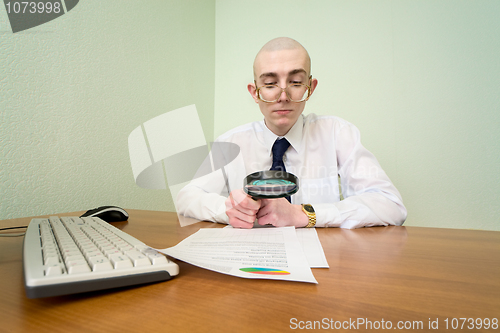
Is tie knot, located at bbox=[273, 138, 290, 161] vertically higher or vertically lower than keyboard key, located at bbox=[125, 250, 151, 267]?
higher

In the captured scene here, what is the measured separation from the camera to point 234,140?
1408 millimetres

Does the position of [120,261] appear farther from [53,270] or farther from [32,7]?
[32,7]

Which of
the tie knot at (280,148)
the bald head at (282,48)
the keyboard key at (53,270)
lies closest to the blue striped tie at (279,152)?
the tie knot at (280,148)

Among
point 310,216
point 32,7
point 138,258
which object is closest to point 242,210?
point 310,216

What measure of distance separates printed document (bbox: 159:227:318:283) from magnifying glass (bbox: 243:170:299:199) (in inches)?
4.2

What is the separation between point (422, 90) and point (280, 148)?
1.04m

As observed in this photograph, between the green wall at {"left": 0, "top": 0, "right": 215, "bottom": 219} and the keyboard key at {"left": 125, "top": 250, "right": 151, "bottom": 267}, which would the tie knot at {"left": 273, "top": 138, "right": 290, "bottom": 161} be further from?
the keyboard key at {"left": 125, "top": 250, "right": 151, "bottom": 267}

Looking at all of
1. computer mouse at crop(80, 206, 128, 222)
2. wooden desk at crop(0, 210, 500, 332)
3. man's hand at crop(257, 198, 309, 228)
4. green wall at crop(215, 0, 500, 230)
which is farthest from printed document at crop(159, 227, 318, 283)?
green wall at crop(215, 0, 500, 230)

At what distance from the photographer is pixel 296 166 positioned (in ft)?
4.28

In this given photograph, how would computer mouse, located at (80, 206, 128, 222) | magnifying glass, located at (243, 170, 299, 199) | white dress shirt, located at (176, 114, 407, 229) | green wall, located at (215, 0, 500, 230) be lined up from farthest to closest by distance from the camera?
green wall, located at (215, 0, 500, 230), white dress shirt, located at (176, 114, 407, 229), computer mouse, located at (80, 206, 128, 222), magnifying glass, located at (243, 170, 299, 199)

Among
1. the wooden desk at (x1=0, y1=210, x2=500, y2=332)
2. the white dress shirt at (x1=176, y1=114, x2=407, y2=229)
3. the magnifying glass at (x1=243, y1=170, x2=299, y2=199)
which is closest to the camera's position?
the wooden desk at (x1=0, y1=210, x2=500, y2=332)

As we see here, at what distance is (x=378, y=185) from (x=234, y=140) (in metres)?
0.75

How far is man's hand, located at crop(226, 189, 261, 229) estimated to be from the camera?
764mm

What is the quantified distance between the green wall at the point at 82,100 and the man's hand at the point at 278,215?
0.87 m
